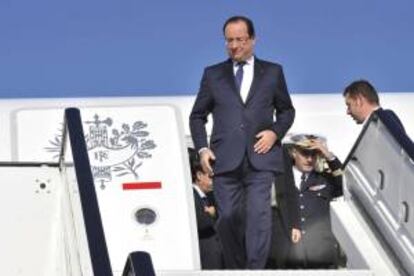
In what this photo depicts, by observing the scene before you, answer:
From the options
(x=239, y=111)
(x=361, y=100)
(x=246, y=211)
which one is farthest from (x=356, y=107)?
(x=246, y=211)

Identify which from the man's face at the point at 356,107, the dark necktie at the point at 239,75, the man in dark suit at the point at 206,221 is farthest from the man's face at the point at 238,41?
the man in dark suit at the point at 206,221

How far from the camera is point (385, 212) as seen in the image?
8.76 metres

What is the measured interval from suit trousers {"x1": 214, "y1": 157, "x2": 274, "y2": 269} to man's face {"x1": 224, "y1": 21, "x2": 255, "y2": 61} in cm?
87

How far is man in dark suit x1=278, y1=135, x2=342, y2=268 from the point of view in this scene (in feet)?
35.7

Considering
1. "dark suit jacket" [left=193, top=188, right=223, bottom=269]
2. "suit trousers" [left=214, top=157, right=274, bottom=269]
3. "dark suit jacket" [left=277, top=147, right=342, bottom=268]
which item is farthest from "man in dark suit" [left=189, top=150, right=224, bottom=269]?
"suit trousers" [left=214, top=157, right=274, bottom=269]

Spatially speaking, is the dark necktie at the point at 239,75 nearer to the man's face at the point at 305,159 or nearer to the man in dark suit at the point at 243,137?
the man in dark suit at the point at 243,137

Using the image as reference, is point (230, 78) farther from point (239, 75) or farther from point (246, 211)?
point (246, 211)

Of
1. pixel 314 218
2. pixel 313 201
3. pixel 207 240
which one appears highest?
pixel 313 201

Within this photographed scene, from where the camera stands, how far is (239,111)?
1041 centimetres

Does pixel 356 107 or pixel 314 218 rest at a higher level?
pixel 356 107

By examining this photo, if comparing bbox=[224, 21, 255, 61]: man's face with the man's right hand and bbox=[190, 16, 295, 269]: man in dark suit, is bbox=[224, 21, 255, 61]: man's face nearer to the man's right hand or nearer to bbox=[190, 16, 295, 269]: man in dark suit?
bbox=[190, 16, 295, 269]: man in dark suit

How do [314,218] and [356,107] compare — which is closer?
[356,107]

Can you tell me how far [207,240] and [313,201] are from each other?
107cm

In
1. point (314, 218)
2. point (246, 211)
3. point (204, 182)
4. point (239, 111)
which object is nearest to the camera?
point (246, 211)
